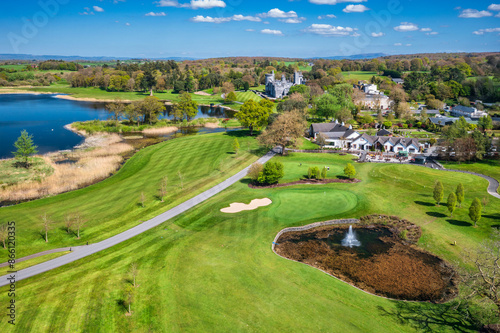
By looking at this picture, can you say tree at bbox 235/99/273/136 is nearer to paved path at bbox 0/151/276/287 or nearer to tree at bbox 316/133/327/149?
tree at bbox 316/133/327/149

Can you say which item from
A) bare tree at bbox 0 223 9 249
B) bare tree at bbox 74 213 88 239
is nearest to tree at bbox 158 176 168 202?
bare tree at bbox 74 213 88 239

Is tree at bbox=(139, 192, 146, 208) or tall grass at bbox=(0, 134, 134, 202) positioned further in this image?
tall grass at bbox=(0, 134, 134, 202)

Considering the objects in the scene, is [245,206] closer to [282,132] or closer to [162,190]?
[162,190]

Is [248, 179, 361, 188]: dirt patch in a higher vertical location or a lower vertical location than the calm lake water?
lower

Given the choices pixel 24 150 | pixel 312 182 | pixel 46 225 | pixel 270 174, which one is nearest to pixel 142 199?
pixel 46 225

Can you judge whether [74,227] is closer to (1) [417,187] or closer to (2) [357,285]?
(2) [357,285]

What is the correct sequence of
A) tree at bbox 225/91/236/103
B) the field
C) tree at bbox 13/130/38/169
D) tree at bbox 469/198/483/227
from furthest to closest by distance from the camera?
tree at bbox 225/91/236/103 < tree at bbox 13/130/38/169 < tree at bbox 469/198/483/227 < the field

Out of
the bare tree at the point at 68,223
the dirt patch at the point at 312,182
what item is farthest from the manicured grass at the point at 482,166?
the bare tree at the point at 68,223

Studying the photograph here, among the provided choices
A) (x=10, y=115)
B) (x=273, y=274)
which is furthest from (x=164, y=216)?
(x=10, y=115)
